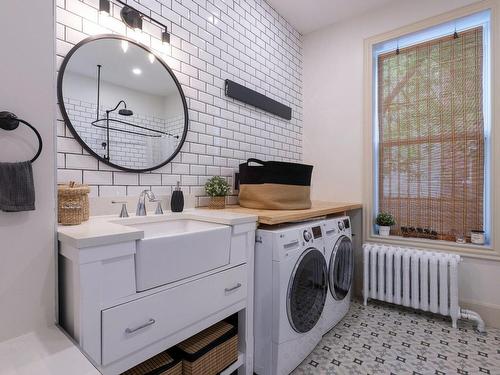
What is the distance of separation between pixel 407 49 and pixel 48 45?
2899mm

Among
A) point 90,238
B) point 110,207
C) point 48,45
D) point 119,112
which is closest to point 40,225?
point 90,238

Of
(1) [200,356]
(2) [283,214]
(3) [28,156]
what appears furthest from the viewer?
(2) [283,214]

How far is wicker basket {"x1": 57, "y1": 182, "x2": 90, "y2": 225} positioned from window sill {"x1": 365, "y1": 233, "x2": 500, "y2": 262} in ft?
8.28

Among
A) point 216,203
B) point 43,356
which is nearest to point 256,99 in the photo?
point 216,203

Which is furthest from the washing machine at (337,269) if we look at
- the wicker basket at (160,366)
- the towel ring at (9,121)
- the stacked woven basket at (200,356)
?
the towel ring at (9,121)

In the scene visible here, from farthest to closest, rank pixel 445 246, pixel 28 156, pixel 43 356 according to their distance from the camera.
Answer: pixel 445 246 → pixel 28 156 → pixel 43 356

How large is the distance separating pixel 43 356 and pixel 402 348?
2120mm

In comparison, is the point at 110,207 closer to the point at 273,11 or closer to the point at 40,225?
the point at 40,225

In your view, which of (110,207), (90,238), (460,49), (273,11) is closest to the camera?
(90,238)

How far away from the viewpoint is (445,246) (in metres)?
2.36

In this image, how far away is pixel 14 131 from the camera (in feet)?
3.01

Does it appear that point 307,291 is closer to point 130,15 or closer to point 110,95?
point 110,95

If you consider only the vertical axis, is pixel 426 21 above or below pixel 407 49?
above

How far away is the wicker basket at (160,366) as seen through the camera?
115cm
